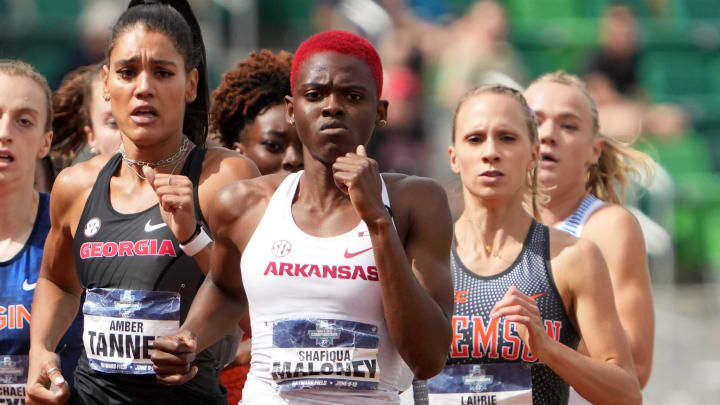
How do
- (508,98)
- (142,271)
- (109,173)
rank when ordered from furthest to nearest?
(508,98)
(109,173)
(142,271)

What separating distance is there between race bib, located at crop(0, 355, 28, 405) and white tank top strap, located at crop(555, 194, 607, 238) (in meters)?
2.21

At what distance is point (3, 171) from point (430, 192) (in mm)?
1881

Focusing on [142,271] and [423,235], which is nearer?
[423,235]

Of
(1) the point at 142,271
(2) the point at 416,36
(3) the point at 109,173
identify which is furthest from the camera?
(2) the point at 416,36

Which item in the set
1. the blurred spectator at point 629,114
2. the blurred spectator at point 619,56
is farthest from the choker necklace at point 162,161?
the blurred spectator at point 619,56

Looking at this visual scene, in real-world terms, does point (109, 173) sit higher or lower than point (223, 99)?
lower

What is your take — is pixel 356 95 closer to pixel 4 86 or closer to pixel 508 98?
pixel 508 98

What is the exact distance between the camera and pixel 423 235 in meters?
2.97

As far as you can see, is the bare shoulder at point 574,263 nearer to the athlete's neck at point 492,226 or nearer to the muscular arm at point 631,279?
the athlete's neck at point 492,226

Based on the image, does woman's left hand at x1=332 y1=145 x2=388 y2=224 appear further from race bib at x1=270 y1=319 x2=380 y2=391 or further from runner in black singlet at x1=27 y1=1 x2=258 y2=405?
runner in black singlet at x1=27 y1=1 x2=258 y2=405

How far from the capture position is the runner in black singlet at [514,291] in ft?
11.8

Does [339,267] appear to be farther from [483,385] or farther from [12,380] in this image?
[12,380]

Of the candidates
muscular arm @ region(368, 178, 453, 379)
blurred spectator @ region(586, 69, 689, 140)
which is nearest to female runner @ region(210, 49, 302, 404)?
A: muscular arm @ region(368, 178, 453, 379)

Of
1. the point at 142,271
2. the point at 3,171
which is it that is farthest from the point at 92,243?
the point at 3,171
